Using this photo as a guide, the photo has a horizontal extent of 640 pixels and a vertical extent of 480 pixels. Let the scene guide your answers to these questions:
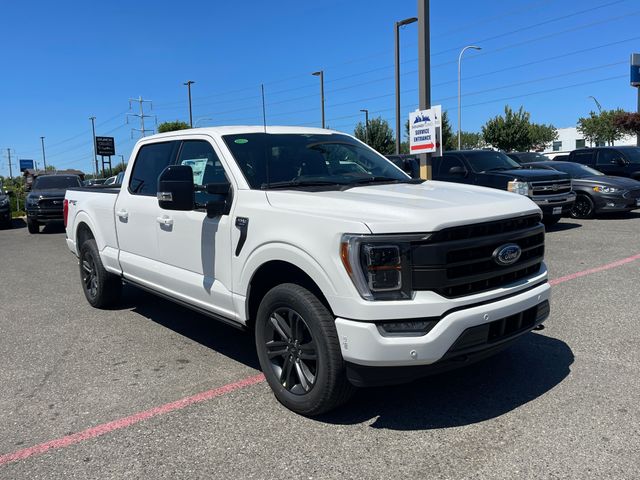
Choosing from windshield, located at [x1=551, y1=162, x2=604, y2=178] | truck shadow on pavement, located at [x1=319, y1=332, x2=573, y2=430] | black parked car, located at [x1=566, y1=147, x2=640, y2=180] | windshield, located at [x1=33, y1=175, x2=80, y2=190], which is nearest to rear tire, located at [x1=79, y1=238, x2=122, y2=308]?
truck shadow on pavement, located at [x1=319, y1=332, x2=573, y2=430]

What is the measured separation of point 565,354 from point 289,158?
2694mm

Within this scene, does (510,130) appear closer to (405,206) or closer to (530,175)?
(530,175)

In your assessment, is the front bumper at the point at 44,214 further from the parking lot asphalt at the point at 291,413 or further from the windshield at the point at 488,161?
the windshield at the point at 488,161

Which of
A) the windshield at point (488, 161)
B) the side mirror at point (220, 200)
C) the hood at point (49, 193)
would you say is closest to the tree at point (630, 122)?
the windshield at point (488, 161)

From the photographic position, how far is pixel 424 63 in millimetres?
11359

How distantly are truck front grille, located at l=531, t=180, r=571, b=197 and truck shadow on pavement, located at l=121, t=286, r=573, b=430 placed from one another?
690 centimetres

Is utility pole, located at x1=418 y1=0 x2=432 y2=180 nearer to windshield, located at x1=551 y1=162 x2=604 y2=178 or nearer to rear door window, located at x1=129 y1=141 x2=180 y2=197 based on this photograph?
windshield, located at x1=551 y1=162 x2=604 y2=178

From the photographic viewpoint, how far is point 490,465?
9.36ft

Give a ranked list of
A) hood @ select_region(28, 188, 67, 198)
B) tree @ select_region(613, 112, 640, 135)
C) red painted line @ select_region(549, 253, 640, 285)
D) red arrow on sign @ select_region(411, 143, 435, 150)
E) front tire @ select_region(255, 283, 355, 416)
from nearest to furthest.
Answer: front tire @ select_region(255, 283, 355, 416)
red painted line @ select_region(549, 253, 640, 285)
red arrow on sign @ select_region(411, 143, 435, 150)
hood @ select_region(28, 188, 67, 198)
tree @ select_region(613, 112, 640, 135)

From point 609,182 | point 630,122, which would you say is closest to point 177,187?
point 609,182

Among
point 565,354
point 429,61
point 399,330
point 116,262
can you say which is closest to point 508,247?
point 399,330

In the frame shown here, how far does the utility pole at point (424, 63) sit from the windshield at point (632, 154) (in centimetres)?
868

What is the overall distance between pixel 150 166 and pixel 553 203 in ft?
28.8

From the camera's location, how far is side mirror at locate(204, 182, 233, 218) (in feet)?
12.9
